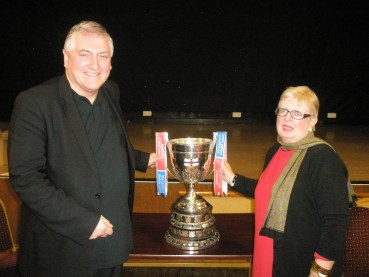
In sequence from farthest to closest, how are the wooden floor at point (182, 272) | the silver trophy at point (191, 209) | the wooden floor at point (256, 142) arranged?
the wooden floor at point (256, 142) < the wooden floor at point (182, 272) < the silver trophy at point (191, 209)

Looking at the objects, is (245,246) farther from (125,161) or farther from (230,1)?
(230,1)

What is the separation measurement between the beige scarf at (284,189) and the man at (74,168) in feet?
1.81

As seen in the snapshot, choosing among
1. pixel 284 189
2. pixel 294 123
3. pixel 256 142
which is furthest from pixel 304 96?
pixel 256 142

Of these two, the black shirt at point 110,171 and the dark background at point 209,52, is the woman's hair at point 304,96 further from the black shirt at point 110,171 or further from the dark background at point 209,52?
the dark background at point 209,52

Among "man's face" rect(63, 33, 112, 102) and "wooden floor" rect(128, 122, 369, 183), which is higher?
"man's face" rect(63, 33, 112, 102)

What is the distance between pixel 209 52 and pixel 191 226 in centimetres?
656

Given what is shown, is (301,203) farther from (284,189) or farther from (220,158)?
(220,158)

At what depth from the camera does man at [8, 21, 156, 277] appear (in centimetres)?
118

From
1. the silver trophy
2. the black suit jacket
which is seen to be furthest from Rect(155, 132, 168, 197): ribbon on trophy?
the black suit jacket

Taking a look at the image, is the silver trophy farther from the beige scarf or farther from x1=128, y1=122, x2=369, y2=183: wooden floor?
x1=128, y1=122, x2=369, y2=183: wooden floor

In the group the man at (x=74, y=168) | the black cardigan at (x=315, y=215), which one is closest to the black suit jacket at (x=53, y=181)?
the man at (x=74, y=168)

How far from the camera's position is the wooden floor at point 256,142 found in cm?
374

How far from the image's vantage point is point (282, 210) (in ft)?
4.42

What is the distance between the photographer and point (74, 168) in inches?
48.9
